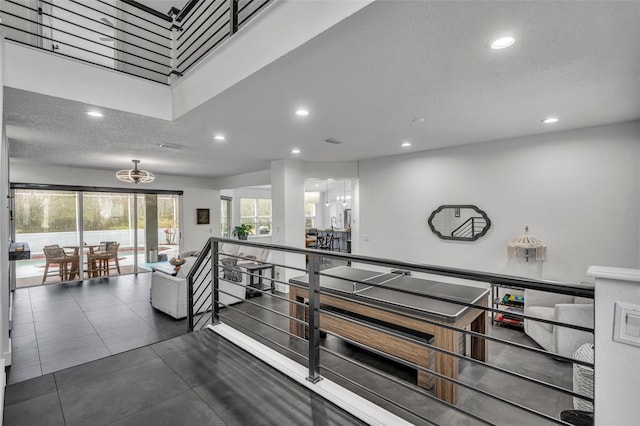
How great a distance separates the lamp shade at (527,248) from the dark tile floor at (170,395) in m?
3.41

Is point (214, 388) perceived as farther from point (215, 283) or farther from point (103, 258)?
point (103, 258)


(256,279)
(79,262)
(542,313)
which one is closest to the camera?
(542,313)

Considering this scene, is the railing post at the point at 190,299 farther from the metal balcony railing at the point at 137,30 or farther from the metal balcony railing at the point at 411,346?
the metal balcony railing at the point at 137,30

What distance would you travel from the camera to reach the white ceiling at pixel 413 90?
1.67 meters

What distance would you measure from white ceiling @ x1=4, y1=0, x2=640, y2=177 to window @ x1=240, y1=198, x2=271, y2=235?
6.63 m

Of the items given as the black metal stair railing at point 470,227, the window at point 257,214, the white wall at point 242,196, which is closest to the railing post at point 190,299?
the black metal stair railing at point 470,227

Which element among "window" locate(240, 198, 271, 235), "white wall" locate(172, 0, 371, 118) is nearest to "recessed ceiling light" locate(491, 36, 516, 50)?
→ "white wall" locate(172, 0, 371, 118)

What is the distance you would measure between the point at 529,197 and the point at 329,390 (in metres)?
3.87

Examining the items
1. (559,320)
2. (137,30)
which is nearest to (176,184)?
(137,30)

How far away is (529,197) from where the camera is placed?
4195 mm

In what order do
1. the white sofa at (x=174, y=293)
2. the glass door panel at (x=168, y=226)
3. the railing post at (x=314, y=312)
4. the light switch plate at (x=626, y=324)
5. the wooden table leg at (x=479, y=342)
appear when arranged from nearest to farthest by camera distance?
the light switch plate at (x=626, y=324), the railing post at (x=314, y=312), the wooden table leg at (x=479, y=342), the white sofa at (x=174, y=293), the glass door panel at (x=168, y=226)

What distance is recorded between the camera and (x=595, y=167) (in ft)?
12.2

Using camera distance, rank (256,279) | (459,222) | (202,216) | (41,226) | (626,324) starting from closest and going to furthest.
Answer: (626,324), (459,222), (256,279), (41,226), (202,216)

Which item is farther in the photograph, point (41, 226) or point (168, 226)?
point (168, 226)
